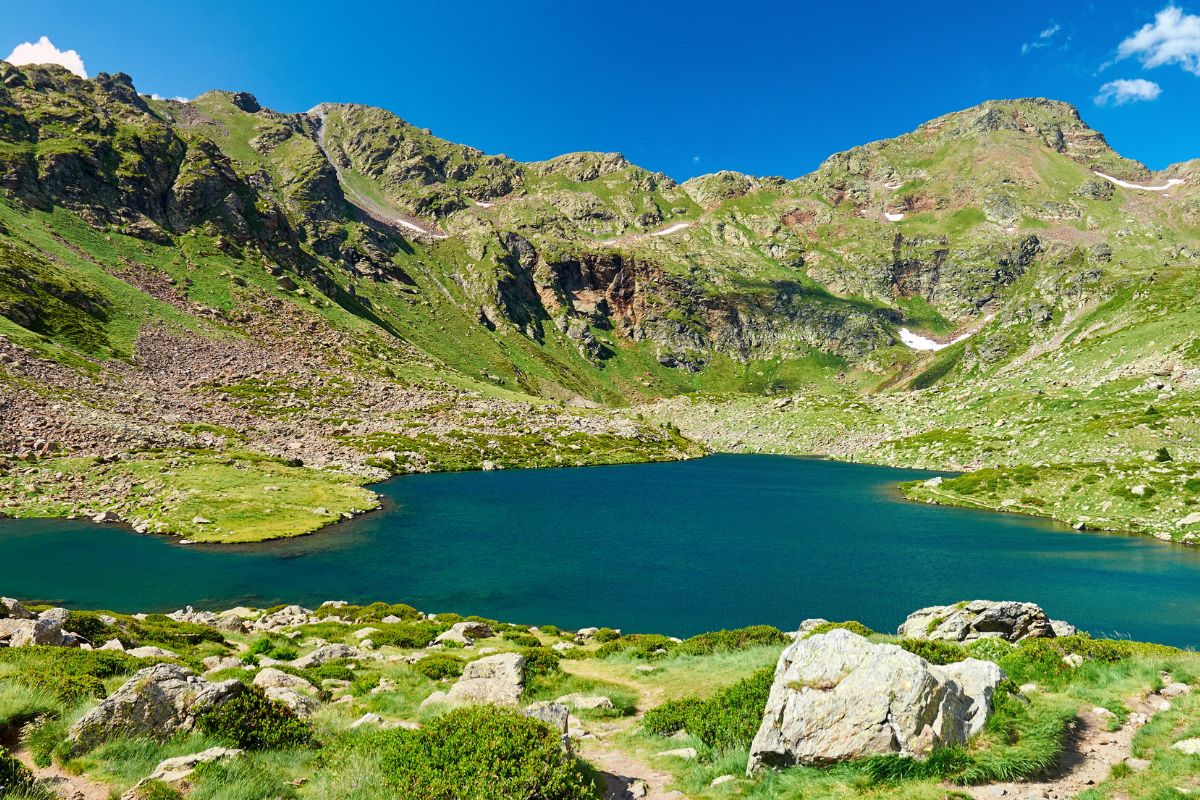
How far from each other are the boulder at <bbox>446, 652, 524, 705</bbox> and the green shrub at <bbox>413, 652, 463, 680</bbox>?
2122 millimetres

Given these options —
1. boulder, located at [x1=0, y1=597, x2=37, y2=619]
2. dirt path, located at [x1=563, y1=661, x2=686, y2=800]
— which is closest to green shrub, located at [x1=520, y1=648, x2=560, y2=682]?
dirt path, located at [x1=563, y1=661, x2=686, y2=800]

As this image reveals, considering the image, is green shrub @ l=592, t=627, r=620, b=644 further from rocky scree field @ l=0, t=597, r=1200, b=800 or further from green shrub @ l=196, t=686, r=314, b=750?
green shrub @ l=196, t=686, r=314, b=750

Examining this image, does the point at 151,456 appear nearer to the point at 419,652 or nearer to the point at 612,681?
the point at 419,652

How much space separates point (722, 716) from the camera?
607 inches

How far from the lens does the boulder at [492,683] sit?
1890cm

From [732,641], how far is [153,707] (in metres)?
24.3

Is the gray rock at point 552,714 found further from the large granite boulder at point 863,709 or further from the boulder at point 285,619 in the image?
the boulder at point 285,619

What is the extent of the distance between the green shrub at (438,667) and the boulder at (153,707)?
11.5 meters

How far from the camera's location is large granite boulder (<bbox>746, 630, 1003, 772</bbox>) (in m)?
11.6

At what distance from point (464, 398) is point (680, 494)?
303 ft

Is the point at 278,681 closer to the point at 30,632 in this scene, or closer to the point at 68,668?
the point at 68,668

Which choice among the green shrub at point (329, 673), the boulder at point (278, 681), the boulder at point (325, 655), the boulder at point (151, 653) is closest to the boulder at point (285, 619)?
the boulder at point (325, 655)

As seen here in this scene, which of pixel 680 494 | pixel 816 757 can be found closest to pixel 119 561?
pixel 816 757

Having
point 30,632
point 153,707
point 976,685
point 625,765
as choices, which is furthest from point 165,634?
point 976,685
